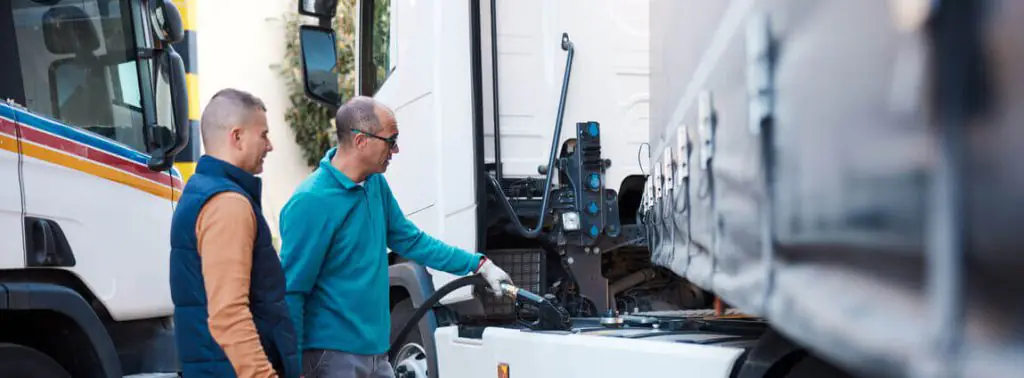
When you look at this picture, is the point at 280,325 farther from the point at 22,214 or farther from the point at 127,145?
the point at 127,145

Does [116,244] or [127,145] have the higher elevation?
[127,145]

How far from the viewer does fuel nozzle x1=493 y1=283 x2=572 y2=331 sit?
169 inches

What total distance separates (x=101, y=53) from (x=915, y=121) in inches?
167

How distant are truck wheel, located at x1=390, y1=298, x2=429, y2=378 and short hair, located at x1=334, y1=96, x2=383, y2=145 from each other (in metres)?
2.03

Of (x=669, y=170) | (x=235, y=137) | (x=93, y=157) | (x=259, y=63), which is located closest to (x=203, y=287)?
(x=235, y=137)

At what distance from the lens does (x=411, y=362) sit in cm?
570

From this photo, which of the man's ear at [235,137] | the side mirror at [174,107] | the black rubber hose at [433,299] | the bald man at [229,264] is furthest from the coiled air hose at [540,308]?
the man's ear at [235,137]

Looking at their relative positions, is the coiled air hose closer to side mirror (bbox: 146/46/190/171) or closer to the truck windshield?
side mirror (bbox: 146/46/190/171)

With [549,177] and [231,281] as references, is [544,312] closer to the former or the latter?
[549,177]

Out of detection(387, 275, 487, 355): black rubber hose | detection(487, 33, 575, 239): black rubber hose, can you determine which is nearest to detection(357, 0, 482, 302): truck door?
detection(487, 33, 575, 239): black rubber hose

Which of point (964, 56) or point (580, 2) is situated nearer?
point (964, 56)

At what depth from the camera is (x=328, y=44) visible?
218 inches

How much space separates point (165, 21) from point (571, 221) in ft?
6.52

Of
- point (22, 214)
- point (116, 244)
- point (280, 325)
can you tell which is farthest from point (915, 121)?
point (116, 244)
